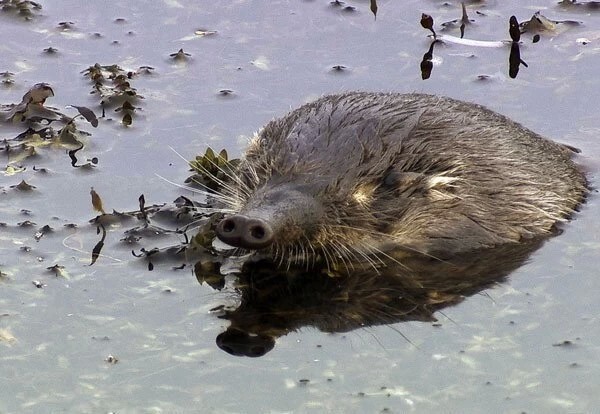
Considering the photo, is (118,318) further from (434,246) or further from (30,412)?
(434,246)

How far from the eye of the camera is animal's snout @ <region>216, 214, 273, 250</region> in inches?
374

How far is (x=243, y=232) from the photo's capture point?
9523 mm

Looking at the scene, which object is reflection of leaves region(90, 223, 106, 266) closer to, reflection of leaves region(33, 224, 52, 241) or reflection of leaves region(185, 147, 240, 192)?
reflection of leaves region(33, 224, 52, 241)

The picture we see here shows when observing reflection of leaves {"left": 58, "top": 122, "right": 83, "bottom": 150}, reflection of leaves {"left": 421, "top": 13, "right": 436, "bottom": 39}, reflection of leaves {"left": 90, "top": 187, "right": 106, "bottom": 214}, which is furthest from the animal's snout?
reflection of leaves {"left": 421, "top": 13, "right": 436, "bottom": 39}

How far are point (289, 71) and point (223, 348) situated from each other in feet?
14.1

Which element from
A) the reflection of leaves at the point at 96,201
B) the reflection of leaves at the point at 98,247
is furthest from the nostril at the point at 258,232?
the reflection of leaves at the point at 96,201

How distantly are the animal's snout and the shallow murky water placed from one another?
1.63ft

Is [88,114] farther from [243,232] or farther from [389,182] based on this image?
[243,232]

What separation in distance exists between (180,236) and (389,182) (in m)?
1.43

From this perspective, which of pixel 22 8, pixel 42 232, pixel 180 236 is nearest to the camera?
pixel 42 232

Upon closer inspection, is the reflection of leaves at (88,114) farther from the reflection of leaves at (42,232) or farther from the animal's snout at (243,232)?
the animal's snout at (243,232)

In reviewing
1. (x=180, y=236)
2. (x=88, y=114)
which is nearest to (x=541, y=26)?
(x=88, y=114)

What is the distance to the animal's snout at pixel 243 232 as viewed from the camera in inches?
374

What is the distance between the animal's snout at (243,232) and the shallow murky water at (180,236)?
0.50 m
